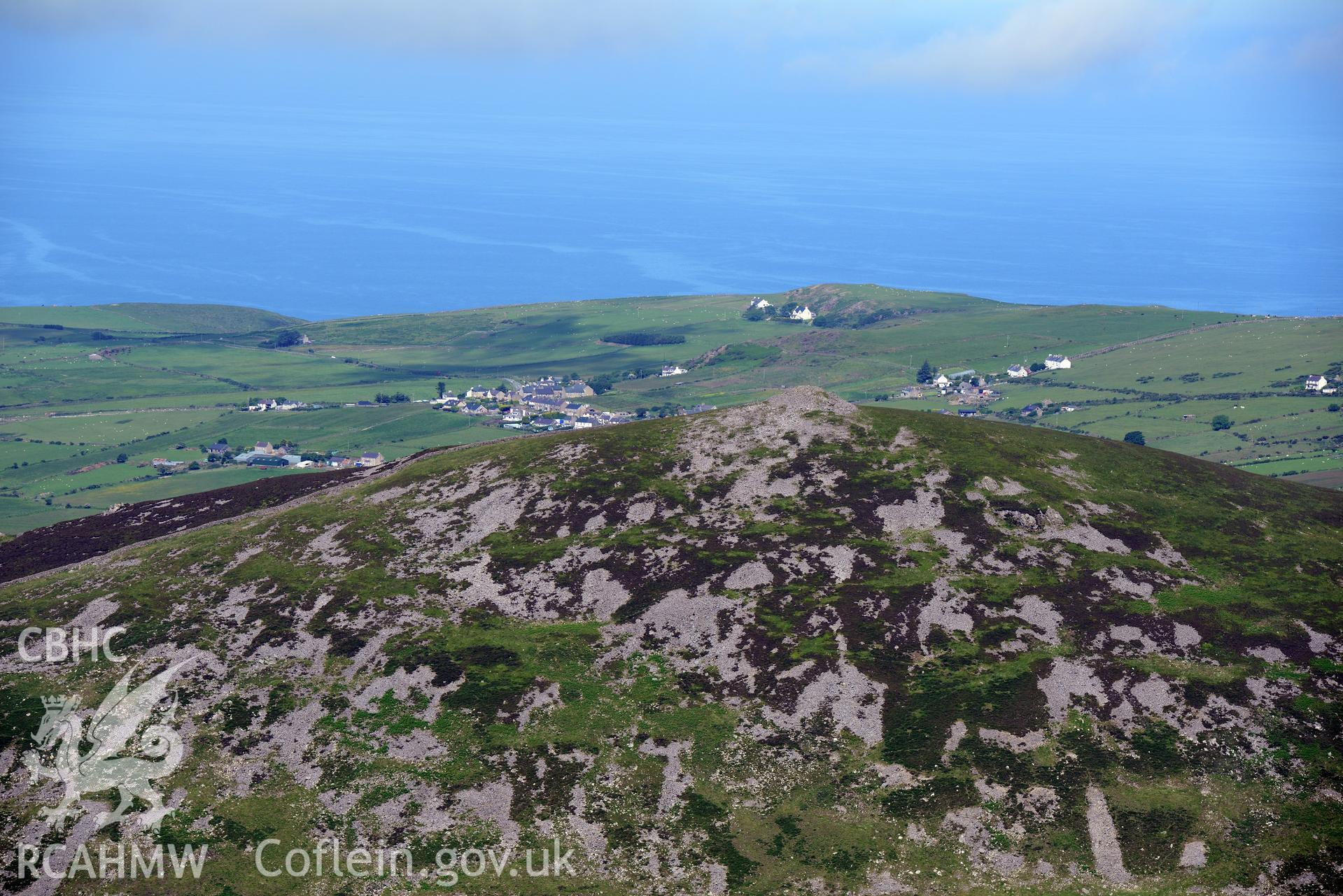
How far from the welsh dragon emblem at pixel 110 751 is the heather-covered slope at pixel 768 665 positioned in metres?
1.41

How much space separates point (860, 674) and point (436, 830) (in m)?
33.9

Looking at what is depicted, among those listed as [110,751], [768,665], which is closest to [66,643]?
[110,751]

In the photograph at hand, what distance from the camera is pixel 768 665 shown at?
9069 cm

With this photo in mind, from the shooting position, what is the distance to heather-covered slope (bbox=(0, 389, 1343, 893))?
2948 inches

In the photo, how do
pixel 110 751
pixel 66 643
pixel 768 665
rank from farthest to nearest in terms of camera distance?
1. pixel 66 643
2. pixel 768 665
3. pixel 110 751

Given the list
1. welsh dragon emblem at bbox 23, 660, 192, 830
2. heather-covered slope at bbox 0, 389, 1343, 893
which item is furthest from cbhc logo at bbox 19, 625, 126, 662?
welsh dragon emblem at bbox 23, 660, 192, 830

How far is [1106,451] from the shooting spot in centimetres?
12350

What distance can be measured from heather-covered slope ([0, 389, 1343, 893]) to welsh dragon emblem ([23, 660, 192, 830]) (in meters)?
1.41

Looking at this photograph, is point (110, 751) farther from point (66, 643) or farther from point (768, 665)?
point (768, 665)

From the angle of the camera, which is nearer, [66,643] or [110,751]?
[110,751]

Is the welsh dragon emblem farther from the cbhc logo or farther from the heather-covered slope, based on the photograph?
the cbhc logo

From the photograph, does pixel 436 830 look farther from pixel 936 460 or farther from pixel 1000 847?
pixel 936 460

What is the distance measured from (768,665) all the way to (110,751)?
48953 millimetres

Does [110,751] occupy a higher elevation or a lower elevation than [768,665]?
lower
